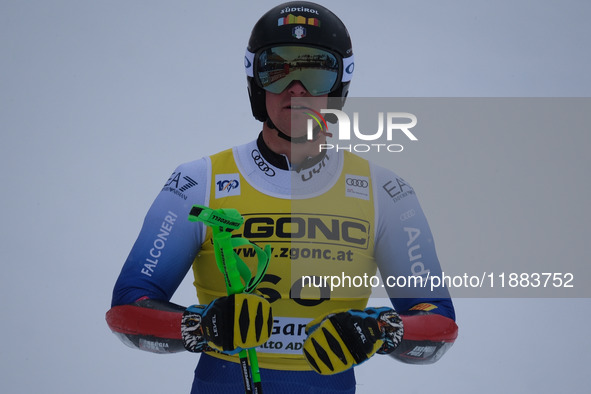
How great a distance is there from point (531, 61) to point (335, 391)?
15.4 feet

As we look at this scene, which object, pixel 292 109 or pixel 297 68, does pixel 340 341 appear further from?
pixel 297 68

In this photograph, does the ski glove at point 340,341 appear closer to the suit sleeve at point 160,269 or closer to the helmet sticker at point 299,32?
the suit sleeve at point 160,269

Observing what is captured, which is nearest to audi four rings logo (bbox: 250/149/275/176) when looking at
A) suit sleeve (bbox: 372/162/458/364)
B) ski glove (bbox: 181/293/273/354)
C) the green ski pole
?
suit sleeve (bbox: 372/162/458/364)

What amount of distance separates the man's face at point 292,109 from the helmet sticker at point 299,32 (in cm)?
19

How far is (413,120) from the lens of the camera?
4105 millimetres

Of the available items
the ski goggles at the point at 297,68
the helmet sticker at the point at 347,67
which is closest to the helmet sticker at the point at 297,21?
the ski goggles at the point at 297,68

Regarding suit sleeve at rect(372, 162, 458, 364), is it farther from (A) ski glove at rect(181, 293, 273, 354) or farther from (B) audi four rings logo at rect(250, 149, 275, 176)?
(A) ski glove at rect(181, 293, 273, 354)

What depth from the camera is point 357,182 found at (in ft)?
10.8

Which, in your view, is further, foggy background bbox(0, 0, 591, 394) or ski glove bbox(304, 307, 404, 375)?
foggy background bbox(0, 0, 591, 394)

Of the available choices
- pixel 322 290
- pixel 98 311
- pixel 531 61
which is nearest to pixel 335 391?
pixel 322 290

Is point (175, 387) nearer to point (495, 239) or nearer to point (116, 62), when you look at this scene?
point (495, 239)

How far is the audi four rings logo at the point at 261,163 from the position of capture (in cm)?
325

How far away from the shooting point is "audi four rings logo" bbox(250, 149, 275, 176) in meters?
3.25

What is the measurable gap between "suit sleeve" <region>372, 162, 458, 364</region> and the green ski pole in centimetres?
57
